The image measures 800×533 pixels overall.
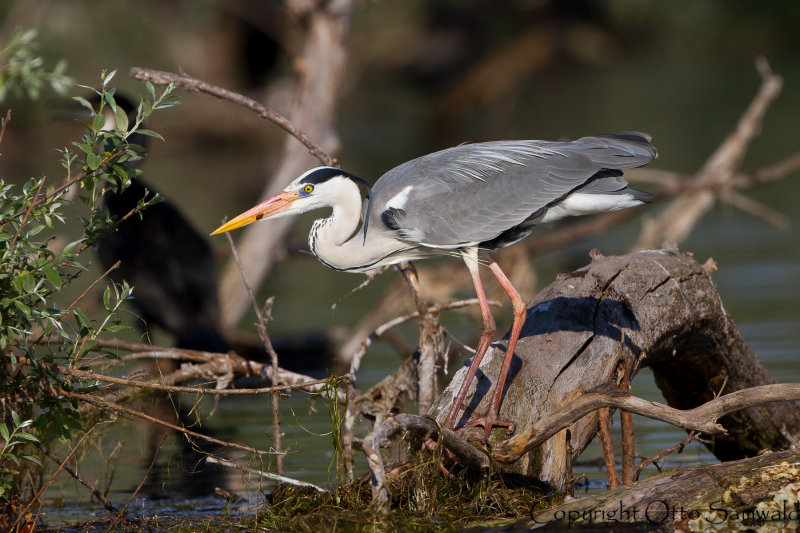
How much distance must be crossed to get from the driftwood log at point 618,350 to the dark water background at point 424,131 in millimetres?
679

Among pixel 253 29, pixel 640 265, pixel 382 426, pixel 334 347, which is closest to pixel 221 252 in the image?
pixel 334 347

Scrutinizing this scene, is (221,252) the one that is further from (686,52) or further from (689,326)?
(686,52)

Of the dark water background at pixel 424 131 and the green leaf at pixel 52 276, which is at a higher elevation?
the dark water background at pixel 424 131

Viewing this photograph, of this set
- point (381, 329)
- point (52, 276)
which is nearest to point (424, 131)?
point (381, 329)

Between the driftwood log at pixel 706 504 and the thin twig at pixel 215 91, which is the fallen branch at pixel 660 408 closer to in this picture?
the driftwood log at pixel 706 504

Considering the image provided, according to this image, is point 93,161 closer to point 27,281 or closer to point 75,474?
point 27,281

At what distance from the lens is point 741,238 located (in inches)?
537

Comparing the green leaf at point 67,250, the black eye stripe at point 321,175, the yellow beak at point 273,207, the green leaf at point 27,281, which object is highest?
the black eye stripe at point 321,175

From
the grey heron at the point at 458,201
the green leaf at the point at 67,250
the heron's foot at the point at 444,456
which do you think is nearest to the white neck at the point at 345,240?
the grey heron at the point at 458,201

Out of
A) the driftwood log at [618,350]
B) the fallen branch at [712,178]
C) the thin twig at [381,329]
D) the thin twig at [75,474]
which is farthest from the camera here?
the fallen branch at [712,178]

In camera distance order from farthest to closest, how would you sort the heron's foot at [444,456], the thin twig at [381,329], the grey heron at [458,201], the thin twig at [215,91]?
the thin twig at [381,329] < the thin twig at [215,91] < the grey heron at [458,201] < the heron's foot at [444,456]

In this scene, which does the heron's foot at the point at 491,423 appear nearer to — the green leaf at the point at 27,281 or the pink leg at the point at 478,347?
the pink leg at the point at 478,347

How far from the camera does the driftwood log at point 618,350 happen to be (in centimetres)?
440

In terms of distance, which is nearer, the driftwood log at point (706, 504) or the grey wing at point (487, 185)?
the driftwood log at point (706, 504)
